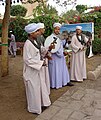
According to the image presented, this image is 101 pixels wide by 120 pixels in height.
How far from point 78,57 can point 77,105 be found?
1942mm

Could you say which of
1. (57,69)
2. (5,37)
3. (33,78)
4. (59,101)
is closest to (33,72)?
(33,78)

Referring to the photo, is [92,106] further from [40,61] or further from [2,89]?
[2,89]

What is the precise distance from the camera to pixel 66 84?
574 centimetres

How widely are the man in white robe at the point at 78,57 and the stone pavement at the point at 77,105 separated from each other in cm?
51

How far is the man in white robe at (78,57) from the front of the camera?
19.2 ft

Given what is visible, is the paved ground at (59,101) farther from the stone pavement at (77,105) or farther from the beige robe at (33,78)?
the beige robe at (33,78)

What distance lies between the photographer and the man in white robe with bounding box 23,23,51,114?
3760 millimetres

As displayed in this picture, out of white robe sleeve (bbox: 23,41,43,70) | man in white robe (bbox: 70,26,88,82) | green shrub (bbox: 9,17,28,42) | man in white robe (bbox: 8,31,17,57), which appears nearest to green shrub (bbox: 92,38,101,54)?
green shrub (bbox: 9,17,28,42)

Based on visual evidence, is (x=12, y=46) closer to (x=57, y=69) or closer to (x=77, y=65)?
(x=77, y=65)

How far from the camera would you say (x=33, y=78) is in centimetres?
387

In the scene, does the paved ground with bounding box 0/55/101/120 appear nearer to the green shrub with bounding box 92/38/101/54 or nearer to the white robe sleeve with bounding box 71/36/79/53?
the white robe sleeve with bounding box 71/36/79/53

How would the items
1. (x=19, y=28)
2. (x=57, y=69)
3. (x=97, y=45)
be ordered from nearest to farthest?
(x=57, y=69), (x=97, y=45), (x=19, y=28)

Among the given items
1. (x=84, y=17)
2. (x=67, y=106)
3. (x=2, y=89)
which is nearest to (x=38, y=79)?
(x=67, y=106)

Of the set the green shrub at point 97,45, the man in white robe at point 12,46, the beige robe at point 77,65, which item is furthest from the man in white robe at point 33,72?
the green shrub at point 97,45
